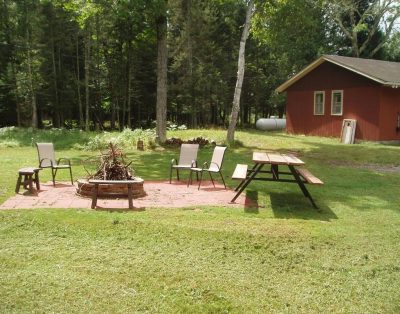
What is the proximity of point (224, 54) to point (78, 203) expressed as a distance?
27806 mm

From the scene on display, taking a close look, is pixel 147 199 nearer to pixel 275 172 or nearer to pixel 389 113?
pixel 275 172

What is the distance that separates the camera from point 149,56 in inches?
1293

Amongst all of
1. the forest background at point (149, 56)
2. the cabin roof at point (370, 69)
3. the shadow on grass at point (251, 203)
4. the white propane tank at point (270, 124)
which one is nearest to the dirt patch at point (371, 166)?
the shadow on grass at point (251, 203)

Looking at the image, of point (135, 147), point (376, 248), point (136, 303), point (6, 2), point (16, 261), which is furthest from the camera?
point (6, 2)

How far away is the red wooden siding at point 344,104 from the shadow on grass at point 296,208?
45.5 ft

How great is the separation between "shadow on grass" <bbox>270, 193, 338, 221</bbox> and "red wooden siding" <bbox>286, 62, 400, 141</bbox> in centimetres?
1385

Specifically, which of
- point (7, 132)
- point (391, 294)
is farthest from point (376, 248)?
point (7, 132)

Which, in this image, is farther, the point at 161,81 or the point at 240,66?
the point at 161,81

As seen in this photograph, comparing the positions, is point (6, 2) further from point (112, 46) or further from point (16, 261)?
point (16, 261)

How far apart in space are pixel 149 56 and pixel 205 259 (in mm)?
29555

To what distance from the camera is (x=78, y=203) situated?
7.14 metres

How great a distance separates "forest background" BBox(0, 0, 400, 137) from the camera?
30.2 m

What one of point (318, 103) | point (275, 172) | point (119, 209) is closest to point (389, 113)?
point (318, 103)

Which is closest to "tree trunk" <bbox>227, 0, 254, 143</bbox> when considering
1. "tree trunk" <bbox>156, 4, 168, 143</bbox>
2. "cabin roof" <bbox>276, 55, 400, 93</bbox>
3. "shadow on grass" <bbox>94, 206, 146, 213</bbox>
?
"tree trunk" <bbox>156, 4, 168, 143</bbox>
